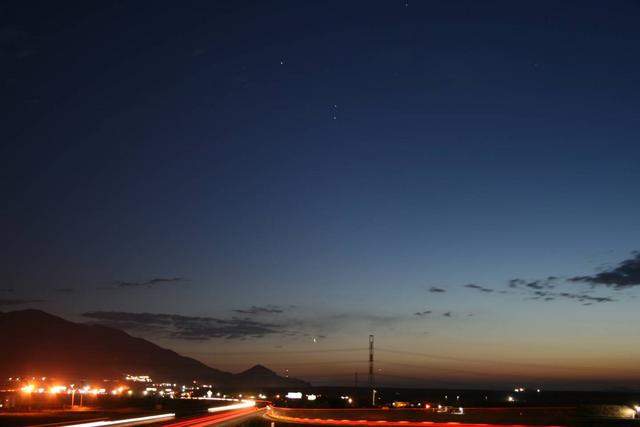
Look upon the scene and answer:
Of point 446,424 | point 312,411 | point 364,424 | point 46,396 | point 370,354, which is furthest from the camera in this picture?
→ point 46,396

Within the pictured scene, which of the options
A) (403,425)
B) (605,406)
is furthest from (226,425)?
(605,406)

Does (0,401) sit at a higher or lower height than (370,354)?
lower

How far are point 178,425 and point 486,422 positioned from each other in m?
23.8

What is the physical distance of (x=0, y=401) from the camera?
101 metres

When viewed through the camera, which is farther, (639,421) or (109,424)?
(109,424)

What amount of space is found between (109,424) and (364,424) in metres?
18.4

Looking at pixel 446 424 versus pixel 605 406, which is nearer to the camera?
pixel 446 424

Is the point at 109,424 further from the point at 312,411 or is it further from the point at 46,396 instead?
the point at 46,396

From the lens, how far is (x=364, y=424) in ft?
153

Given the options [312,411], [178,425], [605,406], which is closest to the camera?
[178,425]

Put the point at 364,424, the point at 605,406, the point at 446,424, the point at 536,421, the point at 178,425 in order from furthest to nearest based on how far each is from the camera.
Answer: the point at 605,406, the point at 178,425, the point at 364,424, the point at 446,424, the point at 536,421

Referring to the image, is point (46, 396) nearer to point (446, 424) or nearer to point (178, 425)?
point (178, 425)

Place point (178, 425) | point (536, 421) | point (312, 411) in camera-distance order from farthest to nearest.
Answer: point (312, 411), point (178, 425), point (536, 421)

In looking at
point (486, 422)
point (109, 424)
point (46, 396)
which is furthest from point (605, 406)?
point (46, 396)
